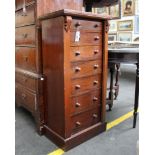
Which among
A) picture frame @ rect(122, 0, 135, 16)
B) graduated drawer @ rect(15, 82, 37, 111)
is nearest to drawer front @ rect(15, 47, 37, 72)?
graduated drawer @ rect(15, 82, 37, 111)

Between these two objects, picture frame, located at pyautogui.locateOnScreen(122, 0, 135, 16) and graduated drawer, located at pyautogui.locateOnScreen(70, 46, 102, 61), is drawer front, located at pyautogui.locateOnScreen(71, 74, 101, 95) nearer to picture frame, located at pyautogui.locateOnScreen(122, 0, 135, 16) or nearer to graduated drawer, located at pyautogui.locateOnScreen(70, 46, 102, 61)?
graduated drawer, located at pyautogui.locateOnScreen(70, 46, 102, 61)

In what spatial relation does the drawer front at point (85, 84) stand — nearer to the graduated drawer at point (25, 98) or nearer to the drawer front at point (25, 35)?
the graduated drawer at point (25, 98)

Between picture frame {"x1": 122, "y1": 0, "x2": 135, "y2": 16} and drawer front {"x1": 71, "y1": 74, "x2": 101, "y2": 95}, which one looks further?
picture frame {"x1": 122, "y1": 0, "x2": 135, "y2": 16}

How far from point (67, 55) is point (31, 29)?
2.06 ft

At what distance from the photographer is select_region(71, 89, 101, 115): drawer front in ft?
6.06

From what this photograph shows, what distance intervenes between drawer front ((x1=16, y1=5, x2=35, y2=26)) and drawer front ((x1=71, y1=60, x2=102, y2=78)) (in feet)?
2.19

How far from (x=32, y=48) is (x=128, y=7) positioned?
3715mm

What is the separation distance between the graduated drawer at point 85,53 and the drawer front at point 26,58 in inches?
20.5

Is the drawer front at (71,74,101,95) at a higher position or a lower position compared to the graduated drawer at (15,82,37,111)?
higher

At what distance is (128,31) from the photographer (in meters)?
5.11

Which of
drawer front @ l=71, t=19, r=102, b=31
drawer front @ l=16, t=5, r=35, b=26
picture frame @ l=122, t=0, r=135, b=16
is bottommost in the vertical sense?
drawer front @ l=71, t=19, r=102, b=31

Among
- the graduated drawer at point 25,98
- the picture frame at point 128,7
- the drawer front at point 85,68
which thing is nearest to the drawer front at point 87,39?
the drawer front at point 85,68

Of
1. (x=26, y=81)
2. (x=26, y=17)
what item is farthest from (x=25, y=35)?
(x=26, y=81)
